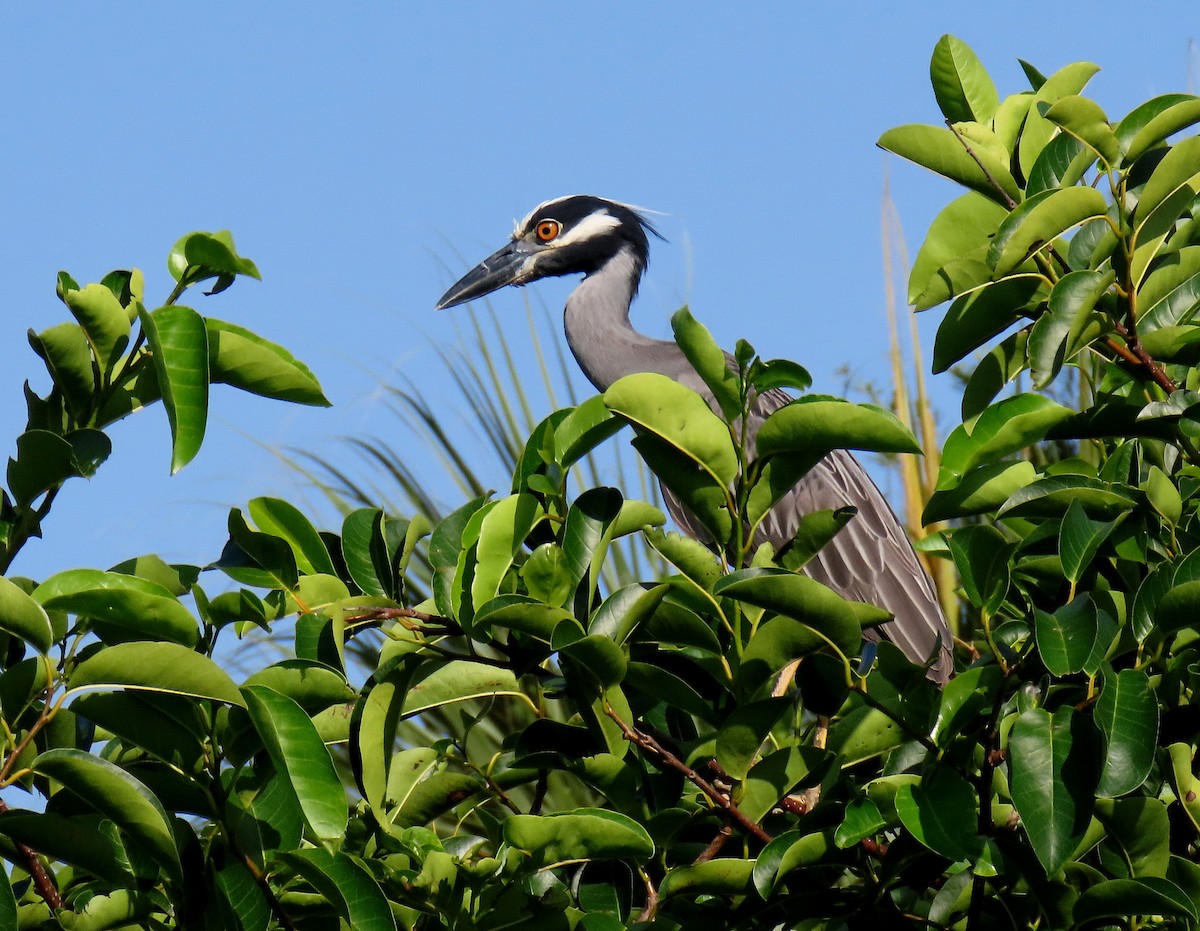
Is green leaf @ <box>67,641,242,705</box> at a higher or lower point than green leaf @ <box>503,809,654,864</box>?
higher

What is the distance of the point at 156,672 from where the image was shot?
1.35 m

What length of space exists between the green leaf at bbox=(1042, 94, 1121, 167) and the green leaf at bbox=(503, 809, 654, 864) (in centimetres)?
93

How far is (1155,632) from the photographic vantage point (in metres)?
1.53

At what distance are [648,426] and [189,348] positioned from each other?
492mm

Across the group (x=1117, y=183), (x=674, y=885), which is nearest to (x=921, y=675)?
(x=674, y=885)

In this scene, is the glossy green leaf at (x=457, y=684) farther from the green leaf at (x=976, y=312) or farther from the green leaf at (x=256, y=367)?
the green leaf at (x=976, y=312)

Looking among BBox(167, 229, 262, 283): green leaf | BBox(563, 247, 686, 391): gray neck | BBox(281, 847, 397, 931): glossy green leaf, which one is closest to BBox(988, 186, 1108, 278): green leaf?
BBox(167, 229, 262, 283): green leaf

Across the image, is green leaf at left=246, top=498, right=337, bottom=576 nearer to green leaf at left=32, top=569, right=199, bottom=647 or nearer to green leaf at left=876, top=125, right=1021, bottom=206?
green leaf at left=32, top=569, right=199, bottom=647

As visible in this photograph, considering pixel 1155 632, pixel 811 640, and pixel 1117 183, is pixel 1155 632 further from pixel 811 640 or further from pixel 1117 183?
pixel 1117 183

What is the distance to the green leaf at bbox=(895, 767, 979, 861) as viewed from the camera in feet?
4.79

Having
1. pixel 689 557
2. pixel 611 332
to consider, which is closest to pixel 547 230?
pixel 611 332

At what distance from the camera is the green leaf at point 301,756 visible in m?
1.35

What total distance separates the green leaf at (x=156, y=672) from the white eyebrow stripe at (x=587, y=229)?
5.00 metres

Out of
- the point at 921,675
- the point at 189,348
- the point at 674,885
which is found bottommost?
the point at 674,885
